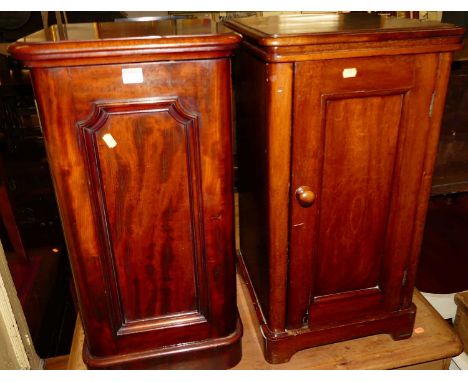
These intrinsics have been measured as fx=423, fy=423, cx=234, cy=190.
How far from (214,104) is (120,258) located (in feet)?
1.82

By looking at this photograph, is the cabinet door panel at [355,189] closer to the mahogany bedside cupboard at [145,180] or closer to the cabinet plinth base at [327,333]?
the cabinet plinth base at [327,333]

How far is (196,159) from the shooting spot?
1.20 meters

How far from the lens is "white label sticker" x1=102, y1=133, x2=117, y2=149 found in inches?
44.2

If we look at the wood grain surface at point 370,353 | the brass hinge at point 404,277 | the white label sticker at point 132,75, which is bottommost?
the wood grain surface at point 370,353

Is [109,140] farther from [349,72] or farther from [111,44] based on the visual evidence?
[349,72]

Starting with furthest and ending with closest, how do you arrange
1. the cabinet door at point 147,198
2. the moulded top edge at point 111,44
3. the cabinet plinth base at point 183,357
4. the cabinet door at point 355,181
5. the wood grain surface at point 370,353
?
1. the wood grain surface at point 370,353
2. the cabinet plinth base at point 183,357
3. the cabinet door at point 355,181
4. the cabinet door at point 147,198
5. the moulded top edge at point 111,44

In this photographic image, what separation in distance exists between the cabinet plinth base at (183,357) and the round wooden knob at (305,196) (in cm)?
55

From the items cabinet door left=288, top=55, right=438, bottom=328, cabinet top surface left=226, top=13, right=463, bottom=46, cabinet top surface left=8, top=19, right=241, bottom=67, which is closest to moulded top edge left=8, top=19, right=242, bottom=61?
cabinet top surface left=8, top=19, right=241, bottom=67

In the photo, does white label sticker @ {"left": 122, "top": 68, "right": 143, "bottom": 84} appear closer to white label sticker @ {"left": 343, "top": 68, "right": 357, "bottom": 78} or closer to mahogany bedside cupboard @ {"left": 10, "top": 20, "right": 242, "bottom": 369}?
mahogany bedside cupboard @ {"left": 10, "top": 20, "right": 242, "bottom": 369}

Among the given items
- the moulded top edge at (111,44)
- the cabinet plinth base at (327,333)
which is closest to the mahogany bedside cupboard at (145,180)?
the moulded top edge at (111,44)

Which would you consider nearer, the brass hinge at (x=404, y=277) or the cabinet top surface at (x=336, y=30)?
the cabinet top surface at (x=336, y=30)

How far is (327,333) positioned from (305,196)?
59 centimetres

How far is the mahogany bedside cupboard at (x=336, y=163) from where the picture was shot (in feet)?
3.83

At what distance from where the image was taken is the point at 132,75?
1067 millimetres
